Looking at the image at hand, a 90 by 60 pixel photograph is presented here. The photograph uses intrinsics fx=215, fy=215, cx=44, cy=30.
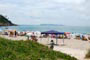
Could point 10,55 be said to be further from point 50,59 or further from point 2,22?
point 2,22

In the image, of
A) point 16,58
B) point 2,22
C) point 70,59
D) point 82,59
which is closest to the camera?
point 16,58

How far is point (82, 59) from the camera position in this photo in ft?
35.2

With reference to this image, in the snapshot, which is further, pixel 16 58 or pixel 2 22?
pixel 2 22

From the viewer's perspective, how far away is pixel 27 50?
24.1ft

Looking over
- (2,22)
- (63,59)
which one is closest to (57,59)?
(63,59)

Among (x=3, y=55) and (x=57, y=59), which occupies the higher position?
(x=3, y=55)

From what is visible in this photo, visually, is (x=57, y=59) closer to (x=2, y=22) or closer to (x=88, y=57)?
(x=88, y=57)

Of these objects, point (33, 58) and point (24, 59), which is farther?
point (33, 58)

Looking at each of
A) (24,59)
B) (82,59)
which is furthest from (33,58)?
(82,59)

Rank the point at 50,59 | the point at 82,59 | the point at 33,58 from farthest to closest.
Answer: the point at 82,59
the point at 50,59
the point at 33,58

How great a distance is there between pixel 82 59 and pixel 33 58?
506 cm

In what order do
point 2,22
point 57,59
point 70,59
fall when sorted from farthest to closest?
point 2,22 < point 70,59 < point 57,59

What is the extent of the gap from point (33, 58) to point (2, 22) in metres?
142

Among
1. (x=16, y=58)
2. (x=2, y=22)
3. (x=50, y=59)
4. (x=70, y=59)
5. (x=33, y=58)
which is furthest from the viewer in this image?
(x=2, y=22)
